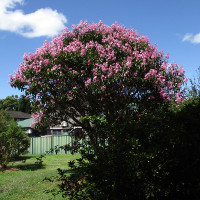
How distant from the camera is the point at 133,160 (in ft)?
11.7

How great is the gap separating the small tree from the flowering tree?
572 cm

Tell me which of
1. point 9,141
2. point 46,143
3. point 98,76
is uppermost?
point 98,76

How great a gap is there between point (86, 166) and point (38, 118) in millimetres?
8295

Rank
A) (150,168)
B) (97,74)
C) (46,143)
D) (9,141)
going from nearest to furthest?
(150,168), (97,74), (9,141), (46,143)

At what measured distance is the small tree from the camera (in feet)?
53.0

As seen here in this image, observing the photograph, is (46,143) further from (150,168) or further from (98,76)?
(150,168)

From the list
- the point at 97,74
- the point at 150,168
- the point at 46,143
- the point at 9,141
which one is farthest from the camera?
the point at 46,143

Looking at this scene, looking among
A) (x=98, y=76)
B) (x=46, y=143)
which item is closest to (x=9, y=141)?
(x=98, y=76)

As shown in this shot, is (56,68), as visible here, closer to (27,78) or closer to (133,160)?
(27,78)

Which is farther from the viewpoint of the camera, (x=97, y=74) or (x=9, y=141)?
(x=9, y=141)

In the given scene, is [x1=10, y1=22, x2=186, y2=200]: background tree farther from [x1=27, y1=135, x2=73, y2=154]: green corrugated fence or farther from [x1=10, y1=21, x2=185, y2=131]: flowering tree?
[x1=27, y1=135, x2=73, y2=154]: green corrugated fence

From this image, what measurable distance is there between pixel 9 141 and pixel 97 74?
9.77 meters

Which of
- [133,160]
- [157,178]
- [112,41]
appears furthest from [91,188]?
[112,41]

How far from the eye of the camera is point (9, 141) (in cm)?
1638
